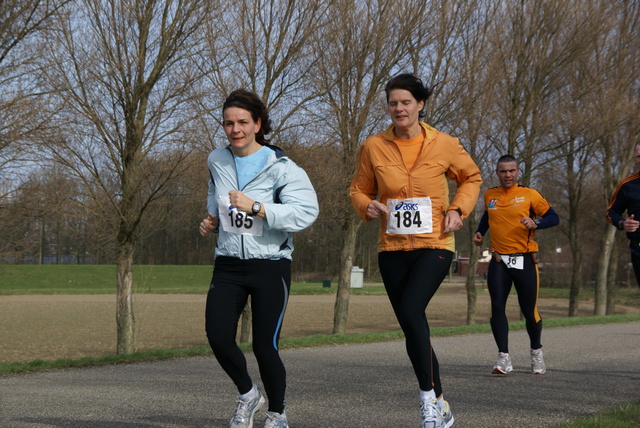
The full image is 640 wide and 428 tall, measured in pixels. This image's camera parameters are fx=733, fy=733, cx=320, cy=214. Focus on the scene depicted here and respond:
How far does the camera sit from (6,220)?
12.1 metres

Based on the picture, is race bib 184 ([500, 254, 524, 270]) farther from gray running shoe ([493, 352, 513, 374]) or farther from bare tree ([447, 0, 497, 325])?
bare tree ([447, 0, 497, 325])

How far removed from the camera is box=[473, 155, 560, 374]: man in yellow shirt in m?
7.59

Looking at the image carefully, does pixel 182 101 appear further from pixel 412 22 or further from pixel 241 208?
pixel 241 208

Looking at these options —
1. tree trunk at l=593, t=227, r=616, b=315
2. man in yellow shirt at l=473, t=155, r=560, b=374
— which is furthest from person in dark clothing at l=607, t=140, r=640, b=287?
tree trunk at l=593, t=227, r=616, b=315

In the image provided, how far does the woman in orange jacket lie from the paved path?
68 centimetres

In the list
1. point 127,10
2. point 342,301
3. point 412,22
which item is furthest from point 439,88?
point 127,10

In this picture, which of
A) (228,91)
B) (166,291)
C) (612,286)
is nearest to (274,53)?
(228,91)

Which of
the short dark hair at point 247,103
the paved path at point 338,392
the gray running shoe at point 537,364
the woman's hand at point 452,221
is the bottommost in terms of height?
the paved path at point 338,392

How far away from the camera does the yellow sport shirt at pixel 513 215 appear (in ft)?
25.0

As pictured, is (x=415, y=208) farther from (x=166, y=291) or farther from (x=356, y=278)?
(x=356, y=278)

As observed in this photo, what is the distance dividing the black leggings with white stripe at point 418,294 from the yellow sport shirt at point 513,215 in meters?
3.18

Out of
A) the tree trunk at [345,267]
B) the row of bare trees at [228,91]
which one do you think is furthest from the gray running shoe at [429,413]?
the tree trunk at [345,267]

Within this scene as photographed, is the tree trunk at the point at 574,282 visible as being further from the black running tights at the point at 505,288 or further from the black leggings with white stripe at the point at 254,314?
the black leggings with white stripe at the point at 254,314

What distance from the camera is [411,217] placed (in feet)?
14.9
